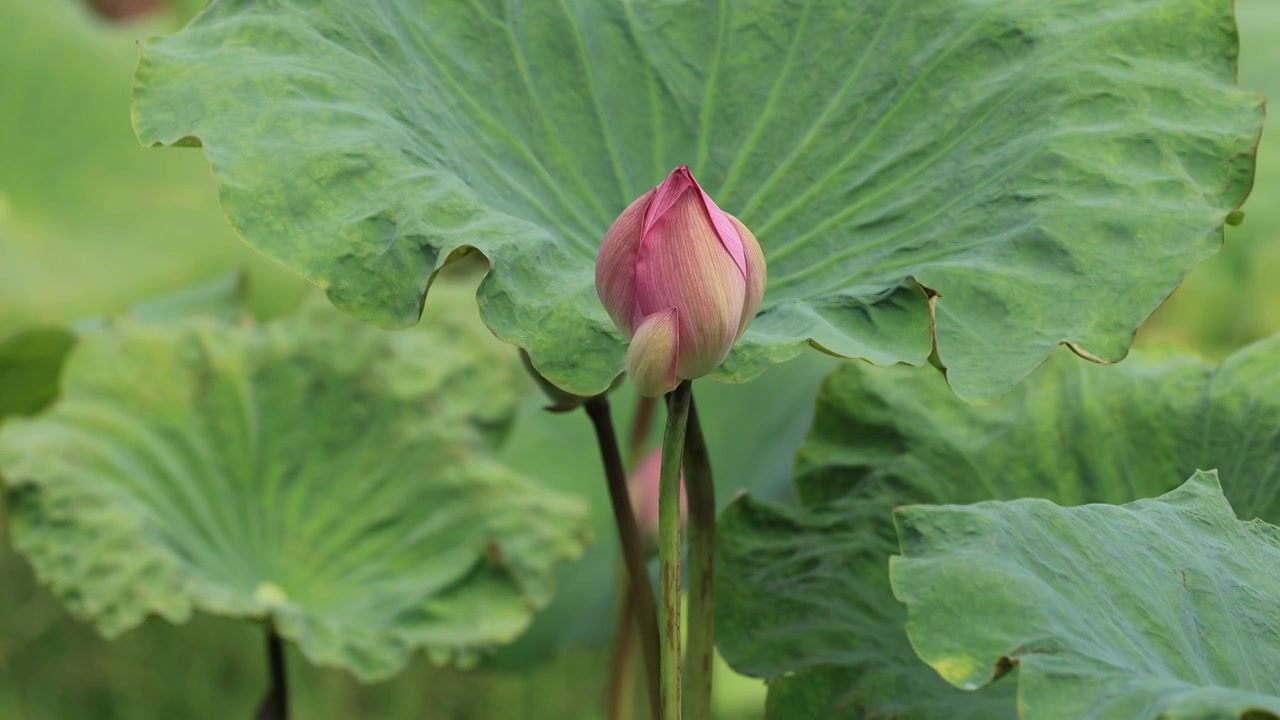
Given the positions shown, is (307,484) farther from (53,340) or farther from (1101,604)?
(1101,604)

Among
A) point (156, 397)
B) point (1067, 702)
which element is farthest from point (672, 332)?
point (156, 397)

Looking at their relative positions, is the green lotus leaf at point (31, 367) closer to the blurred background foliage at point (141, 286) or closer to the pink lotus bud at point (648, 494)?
the blurred background foliage at point (141, 286)

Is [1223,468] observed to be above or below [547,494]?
above

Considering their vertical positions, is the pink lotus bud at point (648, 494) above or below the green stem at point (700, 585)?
below

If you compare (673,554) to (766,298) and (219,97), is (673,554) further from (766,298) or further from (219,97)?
(219,97)

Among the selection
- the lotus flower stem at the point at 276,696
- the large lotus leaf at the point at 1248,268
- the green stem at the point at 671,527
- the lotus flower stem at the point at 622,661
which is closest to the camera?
the green stem at the point at 671,527

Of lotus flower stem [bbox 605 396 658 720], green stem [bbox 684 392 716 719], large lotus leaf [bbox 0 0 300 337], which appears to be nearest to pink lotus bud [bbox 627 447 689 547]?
lotus flower stem [bbox 605 396 658 720]

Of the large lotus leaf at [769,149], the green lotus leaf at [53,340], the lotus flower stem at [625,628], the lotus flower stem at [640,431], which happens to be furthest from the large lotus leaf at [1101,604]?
the green lotus leaf at [53,340]
